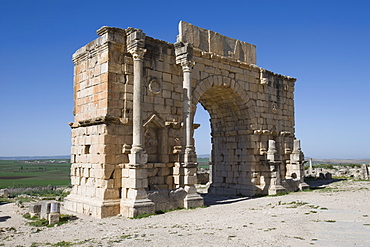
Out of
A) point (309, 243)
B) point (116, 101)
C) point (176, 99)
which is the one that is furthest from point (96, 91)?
point (309, 243)

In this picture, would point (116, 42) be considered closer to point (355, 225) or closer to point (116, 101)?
point (116, 101)

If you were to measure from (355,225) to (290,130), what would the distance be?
950 centimetres

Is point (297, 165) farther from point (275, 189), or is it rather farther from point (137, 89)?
point (137, 89)

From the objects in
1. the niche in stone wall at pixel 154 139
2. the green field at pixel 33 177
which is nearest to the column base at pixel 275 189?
the niche in stone wall at pixel 154 139

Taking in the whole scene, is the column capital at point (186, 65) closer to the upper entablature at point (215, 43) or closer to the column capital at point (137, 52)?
the upper entablature at point (215, 43)

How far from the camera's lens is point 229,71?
1464cm

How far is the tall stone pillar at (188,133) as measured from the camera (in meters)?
11.9

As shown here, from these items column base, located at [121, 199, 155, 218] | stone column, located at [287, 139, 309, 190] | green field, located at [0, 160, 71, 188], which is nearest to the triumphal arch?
column base, located at [121, 199, 155, 218]

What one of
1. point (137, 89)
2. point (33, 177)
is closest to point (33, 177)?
point (33, 177)

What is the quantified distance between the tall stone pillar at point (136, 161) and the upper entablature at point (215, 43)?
274 cm

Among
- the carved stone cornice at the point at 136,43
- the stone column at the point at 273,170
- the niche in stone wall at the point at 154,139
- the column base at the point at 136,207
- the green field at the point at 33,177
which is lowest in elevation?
the green field at the point at 33,177

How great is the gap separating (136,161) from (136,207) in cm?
135

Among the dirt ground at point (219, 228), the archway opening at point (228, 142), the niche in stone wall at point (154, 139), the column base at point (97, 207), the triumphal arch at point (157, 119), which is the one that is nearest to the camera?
the dirt ground at point (219, 228)

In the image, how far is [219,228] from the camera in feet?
27.4
